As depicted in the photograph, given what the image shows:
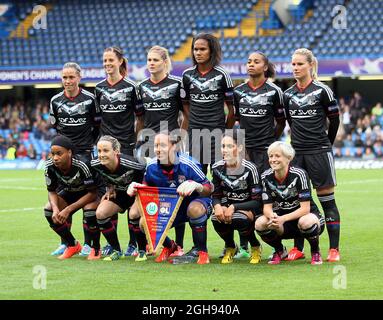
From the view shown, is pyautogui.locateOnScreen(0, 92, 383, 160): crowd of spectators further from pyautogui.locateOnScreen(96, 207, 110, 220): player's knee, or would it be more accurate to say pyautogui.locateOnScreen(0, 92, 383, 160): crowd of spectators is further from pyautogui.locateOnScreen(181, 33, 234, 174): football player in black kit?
pyautogui.locateOnScreen(96, 207, 110, 220): player's knee

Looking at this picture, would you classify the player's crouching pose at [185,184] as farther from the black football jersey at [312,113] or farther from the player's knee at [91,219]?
the black football jersey at [312,113]

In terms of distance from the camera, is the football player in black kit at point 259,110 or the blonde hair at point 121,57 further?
the blonde hair at point 121,57

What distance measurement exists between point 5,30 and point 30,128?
4.24 m

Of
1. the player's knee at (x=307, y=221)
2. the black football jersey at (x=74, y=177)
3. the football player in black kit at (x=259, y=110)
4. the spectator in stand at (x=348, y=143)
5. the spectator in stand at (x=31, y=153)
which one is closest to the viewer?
the player's knee at (x=307, y=221)

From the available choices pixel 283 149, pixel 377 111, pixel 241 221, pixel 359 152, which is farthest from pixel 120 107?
pixel 377 111

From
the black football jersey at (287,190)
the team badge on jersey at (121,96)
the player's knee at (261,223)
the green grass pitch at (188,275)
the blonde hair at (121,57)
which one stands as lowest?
the green grass pitch at (188,275)

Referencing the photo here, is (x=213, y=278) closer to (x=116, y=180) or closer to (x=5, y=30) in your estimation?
(x=116, y=180)

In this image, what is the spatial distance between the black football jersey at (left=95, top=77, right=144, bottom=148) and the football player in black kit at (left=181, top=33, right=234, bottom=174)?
0.60 metres

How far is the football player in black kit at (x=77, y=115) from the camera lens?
9023 mm

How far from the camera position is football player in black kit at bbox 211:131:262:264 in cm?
818

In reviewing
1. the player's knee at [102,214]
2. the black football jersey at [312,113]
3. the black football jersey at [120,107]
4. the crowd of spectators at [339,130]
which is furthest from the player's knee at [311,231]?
the crowd of spectators at [339,130]

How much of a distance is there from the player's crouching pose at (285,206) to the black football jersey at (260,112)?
534 mm

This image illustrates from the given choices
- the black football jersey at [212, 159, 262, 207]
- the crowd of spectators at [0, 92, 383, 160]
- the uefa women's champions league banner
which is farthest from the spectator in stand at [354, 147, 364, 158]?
the black football jersey at [212, 159, 262, 207]

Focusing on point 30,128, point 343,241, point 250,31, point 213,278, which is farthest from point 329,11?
point 213,278
